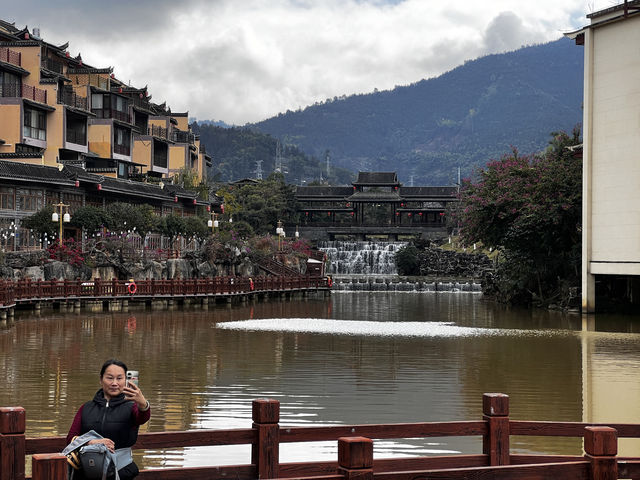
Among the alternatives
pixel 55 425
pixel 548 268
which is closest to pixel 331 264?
pixel 548 268

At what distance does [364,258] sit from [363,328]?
49.9 m

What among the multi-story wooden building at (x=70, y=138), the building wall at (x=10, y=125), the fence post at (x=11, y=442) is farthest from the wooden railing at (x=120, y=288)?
the fence post at (x=11, y=442)

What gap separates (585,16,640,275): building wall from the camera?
32.3 metres

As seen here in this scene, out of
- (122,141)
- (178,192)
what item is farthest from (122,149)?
(178,192)

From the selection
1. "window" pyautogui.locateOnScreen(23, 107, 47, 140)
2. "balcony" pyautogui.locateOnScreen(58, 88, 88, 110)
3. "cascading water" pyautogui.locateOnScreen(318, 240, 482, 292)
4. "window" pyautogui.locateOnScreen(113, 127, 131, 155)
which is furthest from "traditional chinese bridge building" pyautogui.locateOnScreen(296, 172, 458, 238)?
"window" pyautogui.locateOnScreen(23, 107, 47, 140)

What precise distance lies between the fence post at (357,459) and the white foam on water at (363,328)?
71.3 feet

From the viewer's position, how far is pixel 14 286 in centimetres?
3272

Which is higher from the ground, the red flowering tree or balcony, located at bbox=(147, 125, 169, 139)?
balcony, located at bbox=(147, 125, 169, 139)

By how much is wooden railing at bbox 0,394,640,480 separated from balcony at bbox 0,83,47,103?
46.4m

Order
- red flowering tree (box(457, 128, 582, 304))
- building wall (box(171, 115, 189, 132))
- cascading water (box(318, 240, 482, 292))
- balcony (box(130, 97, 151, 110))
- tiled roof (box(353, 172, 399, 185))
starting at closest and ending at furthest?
red flowering tree (box(457, 128, 582, 304)), balcony (box(130, 97, 151, 110)), cascading water (box(318, 240, 482, 292)), building wall (box(171, 115, 189, 132)), tiled roof (box(353, 172, 399, 185))

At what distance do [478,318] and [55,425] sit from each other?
25984mm

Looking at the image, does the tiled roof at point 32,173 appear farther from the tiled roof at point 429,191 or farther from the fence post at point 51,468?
the tiled roof at point 429,191

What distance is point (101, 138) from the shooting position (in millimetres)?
60562

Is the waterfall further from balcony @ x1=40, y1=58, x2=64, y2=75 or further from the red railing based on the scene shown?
the red railing
